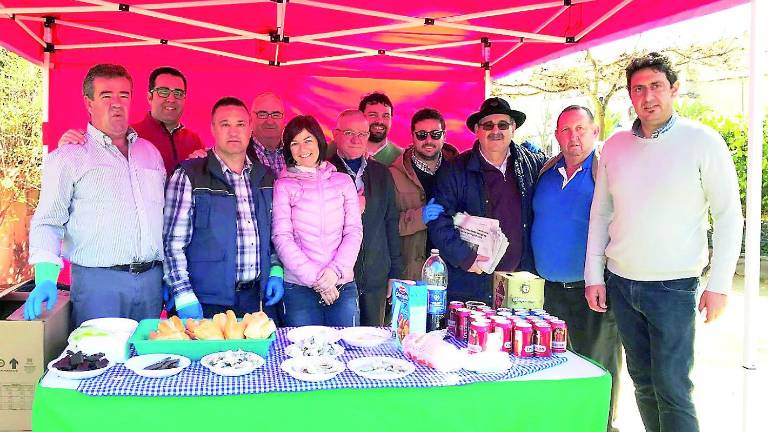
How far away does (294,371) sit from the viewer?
196 cm

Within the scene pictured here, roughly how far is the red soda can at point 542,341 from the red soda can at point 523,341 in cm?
2

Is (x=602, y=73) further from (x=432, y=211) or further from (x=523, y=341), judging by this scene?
(x=523, y=341)

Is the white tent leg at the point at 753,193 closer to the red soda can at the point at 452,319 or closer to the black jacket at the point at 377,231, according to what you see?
the red soda can at the point at 452,319

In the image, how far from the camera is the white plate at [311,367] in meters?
1.91

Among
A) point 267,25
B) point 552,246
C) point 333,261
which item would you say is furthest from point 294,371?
point 267,25

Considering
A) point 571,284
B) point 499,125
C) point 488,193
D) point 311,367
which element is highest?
point 499,125

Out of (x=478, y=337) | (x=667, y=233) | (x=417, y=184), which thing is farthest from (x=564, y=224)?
(x=478, y=337)

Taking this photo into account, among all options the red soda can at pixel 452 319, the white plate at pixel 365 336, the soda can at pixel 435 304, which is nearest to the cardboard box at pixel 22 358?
the white plate at pixel 365 336

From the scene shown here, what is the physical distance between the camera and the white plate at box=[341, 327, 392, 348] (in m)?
2.34

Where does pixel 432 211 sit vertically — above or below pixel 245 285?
above

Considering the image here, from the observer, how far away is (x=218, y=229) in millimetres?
2803

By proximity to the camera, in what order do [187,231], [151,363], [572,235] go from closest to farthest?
[151,363] < [187,231] < [572,235]

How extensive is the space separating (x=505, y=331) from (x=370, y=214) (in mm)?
1404

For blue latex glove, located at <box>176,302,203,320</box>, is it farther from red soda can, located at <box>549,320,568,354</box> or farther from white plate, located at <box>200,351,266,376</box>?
red soda can, located at <box>549,320,568,354</box>
